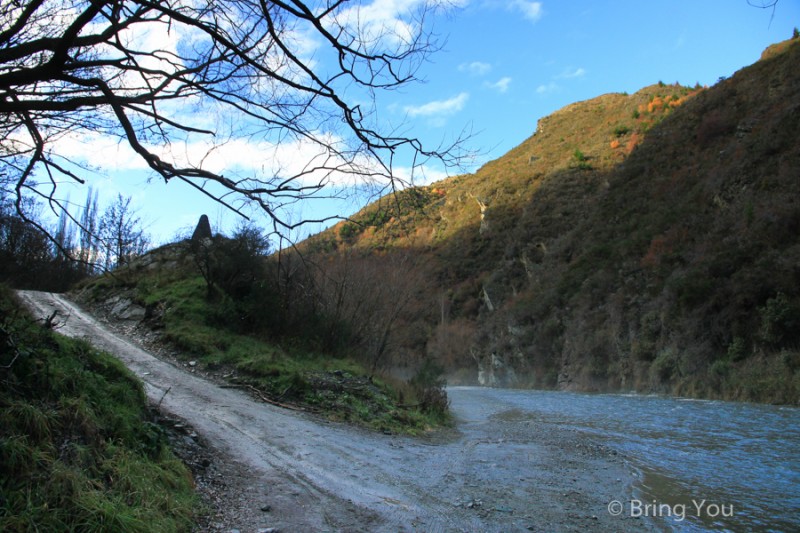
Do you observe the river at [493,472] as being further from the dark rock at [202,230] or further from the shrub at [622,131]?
the shrub at [622,131]

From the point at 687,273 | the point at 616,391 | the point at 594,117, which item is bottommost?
the point at 616,391

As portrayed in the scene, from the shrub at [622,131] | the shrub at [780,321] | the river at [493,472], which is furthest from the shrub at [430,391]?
the shrub at [622,131]

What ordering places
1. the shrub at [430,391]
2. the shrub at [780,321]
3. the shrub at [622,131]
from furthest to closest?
the shrub at [622,131], the shrub at [780,321], the shrub at [430,391]

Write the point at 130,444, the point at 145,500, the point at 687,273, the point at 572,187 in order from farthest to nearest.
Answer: the point at 572,187
the point at 687,273
the point at 130,444
the point at 145,500

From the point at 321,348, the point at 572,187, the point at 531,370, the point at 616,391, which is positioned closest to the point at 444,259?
the point at 572,187

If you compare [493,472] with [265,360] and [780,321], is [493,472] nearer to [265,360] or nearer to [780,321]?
[265,360]

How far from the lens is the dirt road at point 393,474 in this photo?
4457mm

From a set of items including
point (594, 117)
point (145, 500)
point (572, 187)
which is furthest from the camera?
point (594, 117)

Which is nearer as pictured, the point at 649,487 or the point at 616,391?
the point at 649,487

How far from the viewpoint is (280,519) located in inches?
165

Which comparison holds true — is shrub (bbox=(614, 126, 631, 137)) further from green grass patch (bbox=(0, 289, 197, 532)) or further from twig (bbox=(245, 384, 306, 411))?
green grass patch (bbox=(0, 289, 197, 532))

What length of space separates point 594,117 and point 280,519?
269ft

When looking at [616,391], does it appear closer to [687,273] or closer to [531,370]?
[687,273]

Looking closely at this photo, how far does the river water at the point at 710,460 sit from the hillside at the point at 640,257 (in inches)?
148
